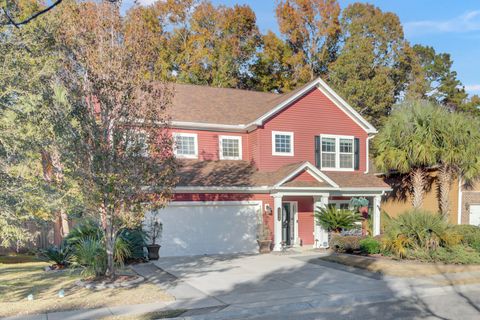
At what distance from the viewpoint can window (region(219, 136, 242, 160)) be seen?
20891mm

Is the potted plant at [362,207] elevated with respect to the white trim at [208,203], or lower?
lower

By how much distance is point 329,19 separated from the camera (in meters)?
37.5

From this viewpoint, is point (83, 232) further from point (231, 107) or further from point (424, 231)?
point (424, 231)

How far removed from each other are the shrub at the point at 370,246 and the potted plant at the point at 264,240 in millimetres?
3930

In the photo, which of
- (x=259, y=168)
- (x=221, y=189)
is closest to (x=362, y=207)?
(x=259, y=168)

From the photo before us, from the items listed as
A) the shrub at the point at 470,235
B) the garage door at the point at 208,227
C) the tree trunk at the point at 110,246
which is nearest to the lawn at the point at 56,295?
the tree trunk at the point at 110,246

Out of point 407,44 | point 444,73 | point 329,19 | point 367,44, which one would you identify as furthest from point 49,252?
point 444,73

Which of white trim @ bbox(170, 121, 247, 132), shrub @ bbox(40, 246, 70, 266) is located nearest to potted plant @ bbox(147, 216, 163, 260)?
shrub @ bbox(40, 246, 70, 266)

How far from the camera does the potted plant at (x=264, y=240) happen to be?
1852 cm

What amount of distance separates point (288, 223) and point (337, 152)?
4497mm

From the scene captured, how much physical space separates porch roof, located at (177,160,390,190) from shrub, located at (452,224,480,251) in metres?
4.94

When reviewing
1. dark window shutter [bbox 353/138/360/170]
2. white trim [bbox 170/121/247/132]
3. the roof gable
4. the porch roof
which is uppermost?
the roof gable

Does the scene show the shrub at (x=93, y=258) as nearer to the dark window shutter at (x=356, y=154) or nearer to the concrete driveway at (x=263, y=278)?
the concrete driveway at (x=263, y=278)

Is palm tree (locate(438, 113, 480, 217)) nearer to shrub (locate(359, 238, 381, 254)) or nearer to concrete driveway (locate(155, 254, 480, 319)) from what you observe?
shrub (locate(359, 238, 381, 254))
